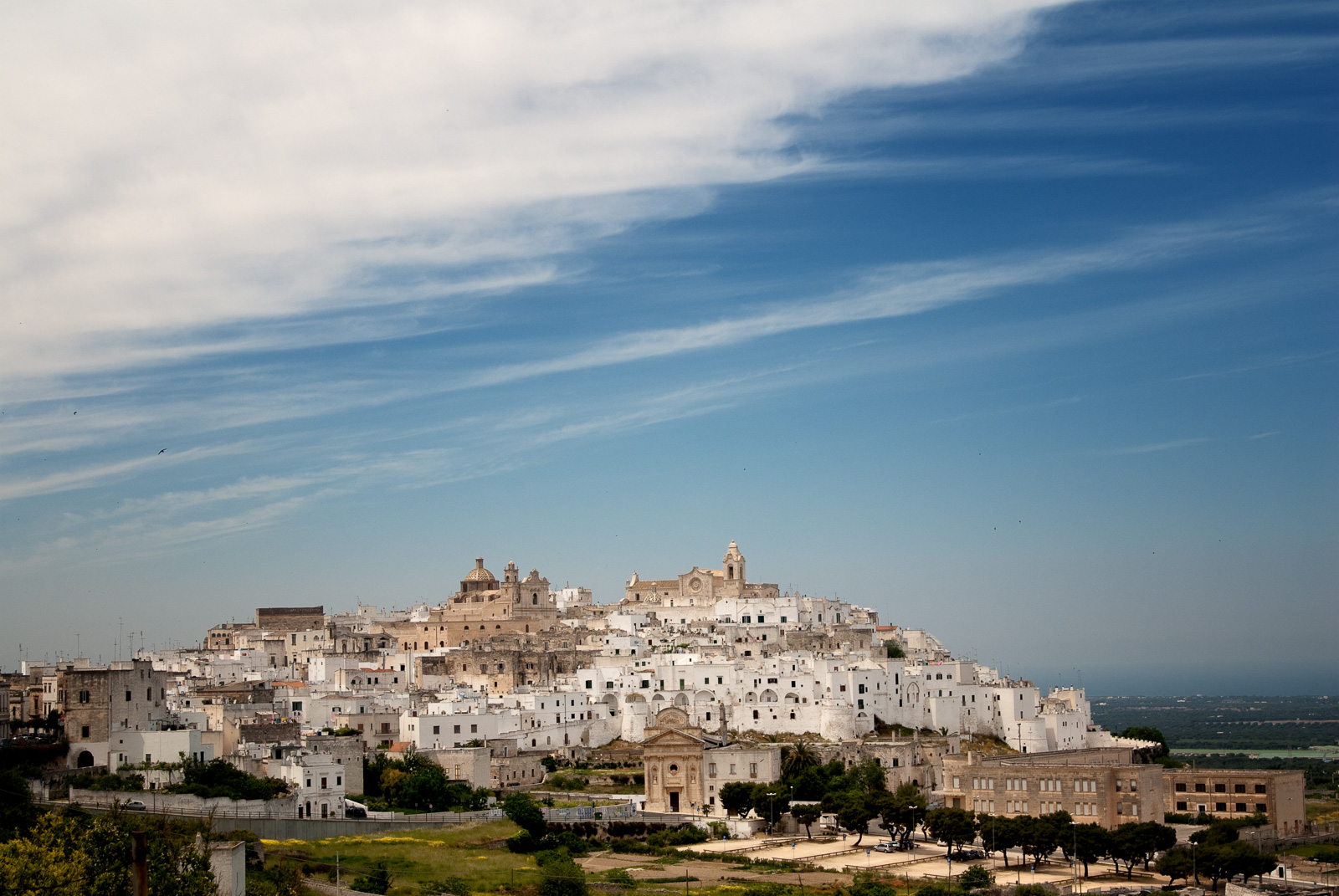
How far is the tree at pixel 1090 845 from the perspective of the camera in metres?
60.7

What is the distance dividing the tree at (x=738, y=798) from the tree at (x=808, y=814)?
2.43 meters

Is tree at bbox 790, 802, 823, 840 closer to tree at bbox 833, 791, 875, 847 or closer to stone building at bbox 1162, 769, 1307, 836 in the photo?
tree at bbox 833, 791, 875, 847

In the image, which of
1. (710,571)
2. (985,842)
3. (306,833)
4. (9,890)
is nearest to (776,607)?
(710,571)

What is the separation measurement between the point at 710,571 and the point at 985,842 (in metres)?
52.7

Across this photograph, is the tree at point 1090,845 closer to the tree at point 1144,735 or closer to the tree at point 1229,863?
the tree at point 1229,863

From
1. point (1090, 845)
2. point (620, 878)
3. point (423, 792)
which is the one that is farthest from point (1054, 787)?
point (423, 792)

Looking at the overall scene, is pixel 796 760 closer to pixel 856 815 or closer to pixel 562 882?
pixel 856 815

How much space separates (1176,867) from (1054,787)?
1172cm

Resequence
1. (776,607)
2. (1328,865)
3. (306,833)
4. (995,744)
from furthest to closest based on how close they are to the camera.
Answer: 1. (776,607)
2. (995,744)
3. (1328,865)
4. (306,833)

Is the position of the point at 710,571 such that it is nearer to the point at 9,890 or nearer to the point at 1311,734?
the point at 9,890

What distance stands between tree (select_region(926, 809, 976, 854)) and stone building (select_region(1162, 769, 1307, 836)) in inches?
512

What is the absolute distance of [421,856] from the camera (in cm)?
5628

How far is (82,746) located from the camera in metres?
61.2

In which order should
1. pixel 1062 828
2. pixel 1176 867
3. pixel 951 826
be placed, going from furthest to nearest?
pixel 951 826, pixel 1062 828, pixel 1176 867
